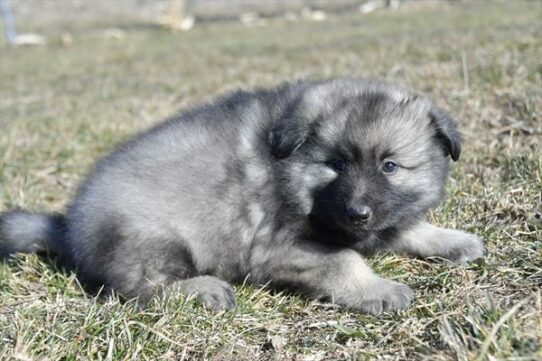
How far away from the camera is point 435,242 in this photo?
3.35 meters

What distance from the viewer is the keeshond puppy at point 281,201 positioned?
302 centimetres

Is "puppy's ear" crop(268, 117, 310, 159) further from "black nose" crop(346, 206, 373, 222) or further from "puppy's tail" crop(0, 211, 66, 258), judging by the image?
"puppy's tail" crop(0, 211, 66, 258)

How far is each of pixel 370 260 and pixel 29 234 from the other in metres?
1.88

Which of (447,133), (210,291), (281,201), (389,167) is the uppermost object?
(447,133)

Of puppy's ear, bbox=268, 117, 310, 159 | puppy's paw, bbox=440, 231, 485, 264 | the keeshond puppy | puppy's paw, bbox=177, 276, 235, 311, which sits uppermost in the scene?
puppy's ear, bbox=268, 117, 310, 159

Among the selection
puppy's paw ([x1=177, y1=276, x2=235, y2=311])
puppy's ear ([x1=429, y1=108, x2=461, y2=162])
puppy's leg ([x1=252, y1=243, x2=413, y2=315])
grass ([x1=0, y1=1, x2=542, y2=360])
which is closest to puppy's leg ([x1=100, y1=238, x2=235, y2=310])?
puppy's paw ([x1=177, y1=276, x2=235, y2=311])

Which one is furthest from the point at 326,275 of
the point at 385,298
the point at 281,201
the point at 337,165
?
the point at 337,165

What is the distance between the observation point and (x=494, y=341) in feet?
7.11

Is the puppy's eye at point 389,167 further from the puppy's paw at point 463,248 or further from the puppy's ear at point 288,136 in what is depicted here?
the puppy's paw at point 463,248

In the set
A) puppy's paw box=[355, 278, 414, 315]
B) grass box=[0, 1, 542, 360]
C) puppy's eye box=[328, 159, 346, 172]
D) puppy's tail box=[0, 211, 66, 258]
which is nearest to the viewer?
grass box=[0, 1, 542, 360]

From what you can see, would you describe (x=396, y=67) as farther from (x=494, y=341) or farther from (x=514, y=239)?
(x=494, y=341)

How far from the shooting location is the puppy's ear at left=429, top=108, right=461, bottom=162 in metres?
3.15

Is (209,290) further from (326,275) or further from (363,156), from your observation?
(363,156)

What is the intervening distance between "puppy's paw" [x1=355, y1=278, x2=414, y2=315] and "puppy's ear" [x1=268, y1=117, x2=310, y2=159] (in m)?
0.75
